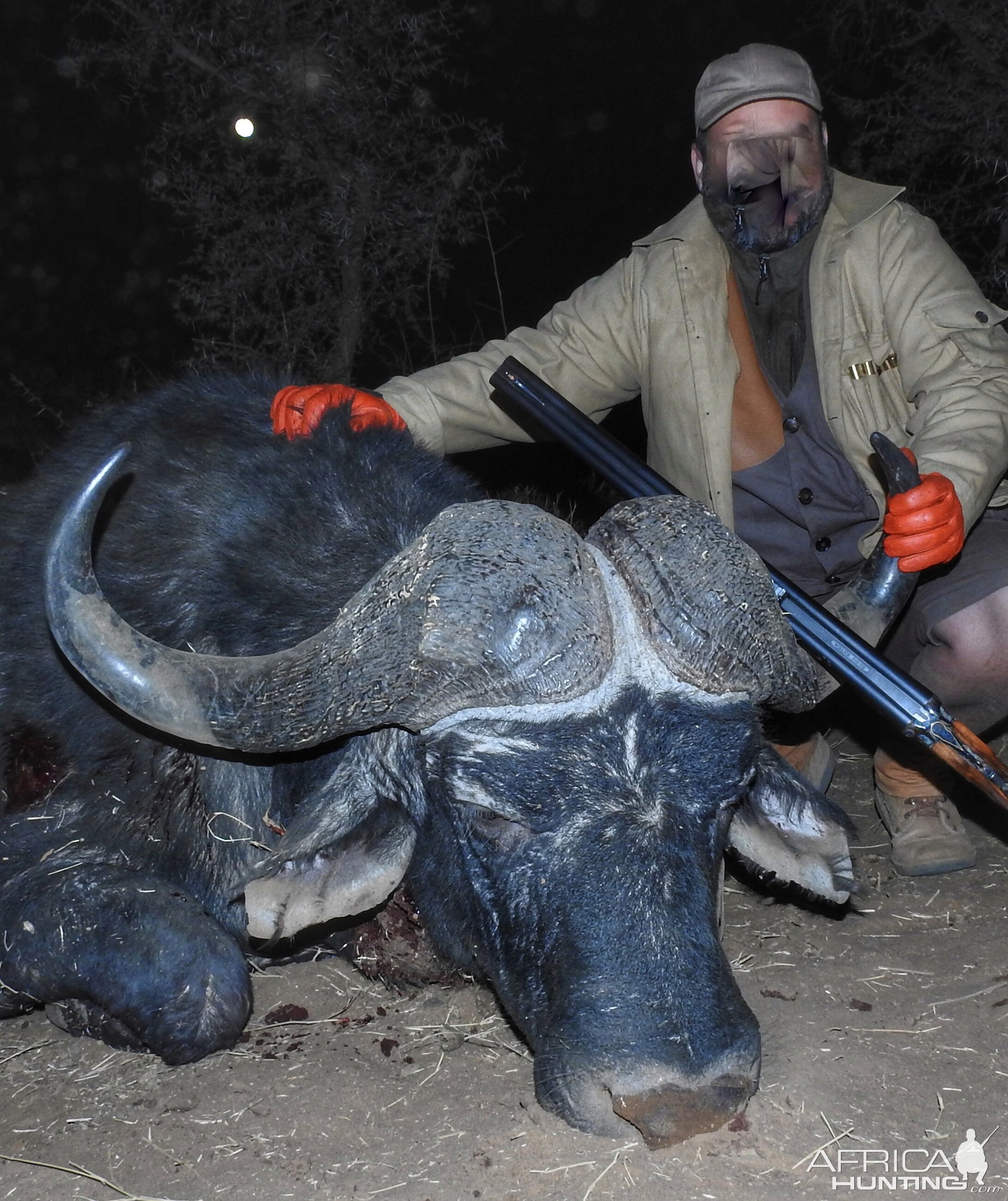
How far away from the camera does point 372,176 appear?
31.3ft

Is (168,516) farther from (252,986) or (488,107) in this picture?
(488,107)

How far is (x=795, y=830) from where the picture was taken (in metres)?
3.59

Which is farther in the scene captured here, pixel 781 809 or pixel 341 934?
pixel 341 934

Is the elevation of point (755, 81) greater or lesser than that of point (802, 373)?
greater

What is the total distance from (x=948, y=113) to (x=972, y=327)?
204 inches

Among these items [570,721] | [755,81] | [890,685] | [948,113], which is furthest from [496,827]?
[948,113]

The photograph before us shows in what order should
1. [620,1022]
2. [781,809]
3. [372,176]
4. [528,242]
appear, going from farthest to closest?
[528,242]
[372,176]
[781,809]
[620,1022]

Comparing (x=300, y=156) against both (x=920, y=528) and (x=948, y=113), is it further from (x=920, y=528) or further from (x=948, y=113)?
(x=920, y=528)

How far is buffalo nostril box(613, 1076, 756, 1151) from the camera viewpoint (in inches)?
102

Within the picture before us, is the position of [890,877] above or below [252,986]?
below

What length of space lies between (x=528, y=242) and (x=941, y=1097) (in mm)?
17401

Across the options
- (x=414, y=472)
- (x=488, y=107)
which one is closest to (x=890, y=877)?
(x=414, y=472)

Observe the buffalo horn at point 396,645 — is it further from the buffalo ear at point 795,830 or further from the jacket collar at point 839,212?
the jacket collar at point 839,212

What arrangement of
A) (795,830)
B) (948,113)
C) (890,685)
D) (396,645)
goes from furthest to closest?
(948,113)
(890,685)
(795,830)
(396,645)
